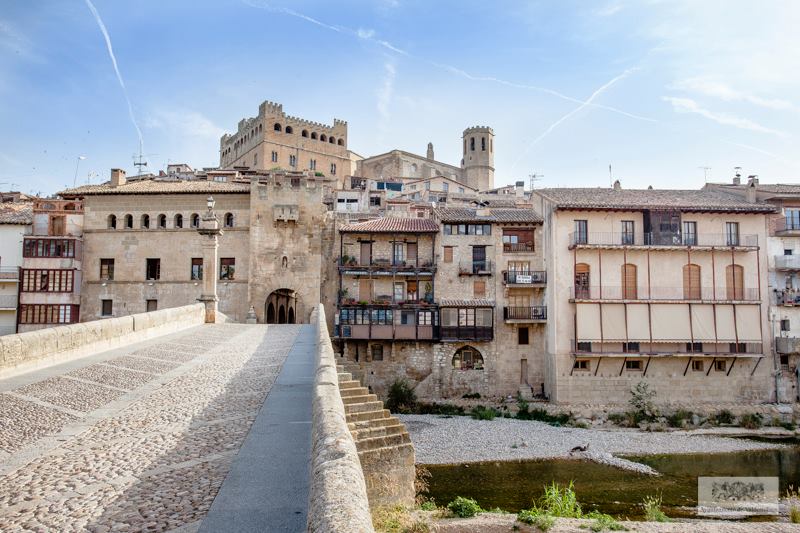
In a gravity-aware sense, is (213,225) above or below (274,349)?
above

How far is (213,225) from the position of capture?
23.2 m

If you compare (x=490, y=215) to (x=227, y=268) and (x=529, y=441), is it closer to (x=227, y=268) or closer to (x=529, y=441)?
(x=529, y=441)

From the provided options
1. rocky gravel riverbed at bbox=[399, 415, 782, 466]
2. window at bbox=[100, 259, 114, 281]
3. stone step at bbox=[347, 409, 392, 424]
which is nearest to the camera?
stone step at bbox=[347, 409, 392, 424]

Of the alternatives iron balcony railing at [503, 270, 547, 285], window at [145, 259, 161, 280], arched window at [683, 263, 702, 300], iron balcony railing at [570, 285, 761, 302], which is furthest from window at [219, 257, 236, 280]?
arched window at [683, 263, 702, 300]

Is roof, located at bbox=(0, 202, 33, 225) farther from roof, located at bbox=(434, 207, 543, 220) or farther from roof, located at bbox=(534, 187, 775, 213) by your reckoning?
roof, located at bbox=(534, 187, 775, 213)

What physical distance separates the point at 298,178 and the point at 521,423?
19.8 meters

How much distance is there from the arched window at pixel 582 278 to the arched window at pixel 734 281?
8.15 metres

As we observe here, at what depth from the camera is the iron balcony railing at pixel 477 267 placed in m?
33.3

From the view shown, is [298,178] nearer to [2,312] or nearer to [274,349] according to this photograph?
[2,312]

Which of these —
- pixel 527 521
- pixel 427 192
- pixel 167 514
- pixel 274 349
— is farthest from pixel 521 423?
pixel 427 192

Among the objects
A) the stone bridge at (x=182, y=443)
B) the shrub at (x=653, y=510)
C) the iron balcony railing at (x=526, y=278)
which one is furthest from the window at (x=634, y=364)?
the stone bridge at (x=182, y=443)

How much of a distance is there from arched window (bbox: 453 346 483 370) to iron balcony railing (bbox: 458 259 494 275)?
444cm

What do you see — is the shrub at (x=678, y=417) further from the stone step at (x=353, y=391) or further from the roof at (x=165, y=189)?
the roof at (x=165, y=189)

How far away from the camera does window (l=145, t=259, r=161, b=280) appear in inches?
1398
